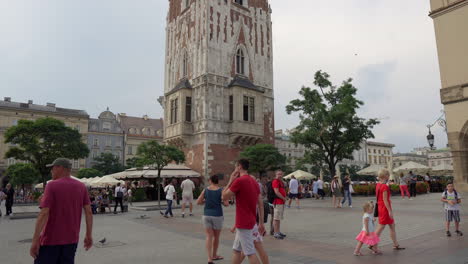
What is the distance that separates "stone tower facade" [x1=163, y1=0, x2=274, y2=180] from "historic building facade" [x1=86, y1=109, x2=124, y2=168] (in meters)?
40.9

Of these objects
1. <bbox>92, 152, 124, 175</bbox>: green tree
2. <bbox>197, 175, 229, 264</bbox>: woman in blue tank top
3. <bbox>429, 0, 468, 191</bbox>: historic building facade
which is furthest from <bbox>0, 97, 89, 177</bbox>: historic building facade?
<bbox>197, 175, 229, 264</bbox>: woman in blue tank top

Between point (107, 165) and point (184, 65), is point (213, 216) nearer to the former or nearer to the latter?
point (184, 65)

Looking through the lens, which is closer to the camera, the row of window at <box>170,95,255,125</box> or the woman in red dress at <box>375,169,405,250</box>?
the woman in red dress at <box>375,169,405,250</box>

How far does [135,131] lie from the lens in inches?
3014

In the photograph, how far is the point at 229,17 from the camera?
108ft

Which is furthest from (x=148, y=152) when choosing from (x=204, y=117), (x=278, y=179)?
(x=278, y=179)

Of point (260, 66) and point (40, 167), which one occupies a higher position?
point (260, 66)

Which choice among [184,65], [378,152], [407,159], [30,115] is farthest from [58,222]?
[407,159]

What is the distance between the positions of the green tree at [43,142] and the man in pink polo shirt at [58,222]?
35.0m

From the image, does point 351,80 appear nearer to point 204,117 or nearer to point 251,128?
point 251,128

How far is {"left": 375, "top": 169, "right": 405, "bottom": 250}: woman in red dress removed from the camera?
7.11m

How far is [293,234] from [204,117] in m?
22.0

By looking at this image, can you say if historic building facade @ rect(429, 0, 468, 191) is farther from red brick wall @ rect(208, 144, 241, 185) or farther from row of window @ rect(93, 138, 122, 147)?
row of window @ rect(93, 138, 122, 147)

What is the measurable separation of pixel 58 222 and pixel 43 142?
39.4 meters
